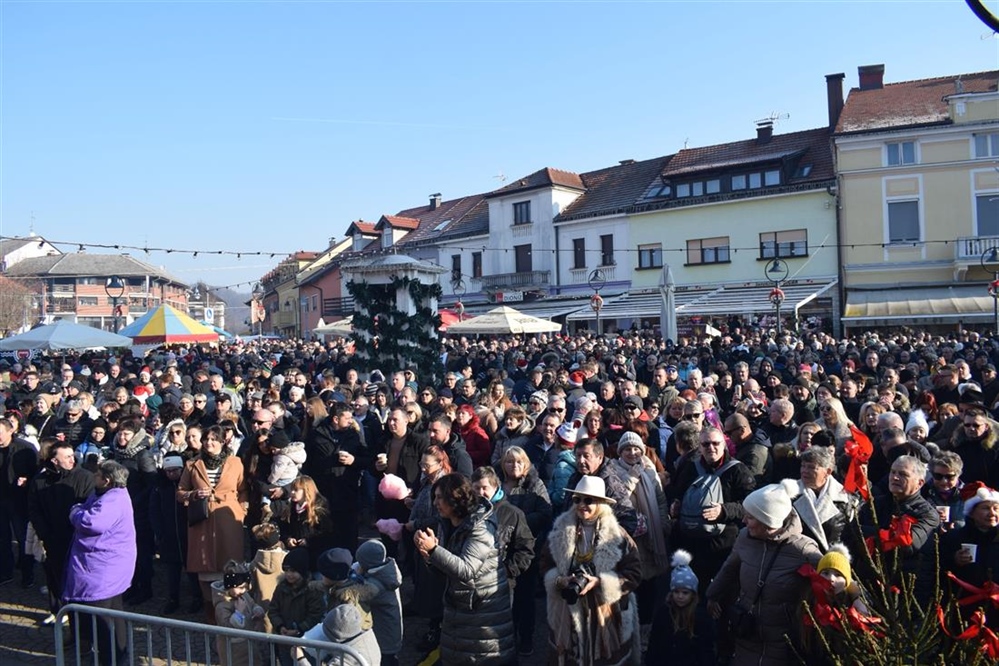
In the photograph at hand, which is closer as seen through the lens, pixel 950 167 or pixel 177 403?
pixel 177 403

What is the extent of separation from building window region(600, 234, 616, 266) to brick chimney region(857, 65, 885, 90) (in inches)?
457

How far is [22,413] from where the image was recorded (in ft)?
34.9

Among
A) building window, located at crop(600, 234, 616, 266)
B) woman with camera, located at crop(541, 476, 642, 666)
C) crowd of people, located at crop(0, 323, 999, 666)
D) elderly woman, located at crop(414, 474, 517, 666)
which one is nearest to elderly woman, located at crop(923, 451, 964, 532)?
crowd of people, located at crop(0, 323, 999, 666)

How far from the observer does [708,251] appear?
30.8 meters

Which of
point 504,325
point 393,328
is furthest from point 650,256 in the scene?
point 393,328

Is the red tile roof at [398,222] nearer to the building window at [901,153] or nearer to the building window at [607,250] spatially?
the building window at [607,250]

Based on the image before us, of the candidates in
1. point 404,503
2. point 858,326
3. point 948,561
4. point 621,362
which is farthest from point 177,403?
point 858,326

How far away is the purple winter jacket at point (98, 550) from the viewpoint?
5.48 metres

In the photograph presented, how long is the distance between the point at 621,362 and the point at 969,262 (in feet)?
61.6

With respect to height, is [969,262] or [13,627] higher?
[969,262]

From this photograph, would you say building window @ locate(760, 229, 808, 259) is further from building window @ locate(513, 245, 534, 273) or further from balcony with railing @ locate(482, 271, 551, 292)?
building window @ locate(513, 245, 534, 273)

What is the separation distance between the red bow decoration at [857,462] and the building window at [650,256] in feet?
86.8

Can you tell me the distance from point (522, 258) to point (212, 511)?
30.5 m

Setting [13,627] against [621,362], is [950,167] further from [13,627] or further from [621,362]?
[13,627]
